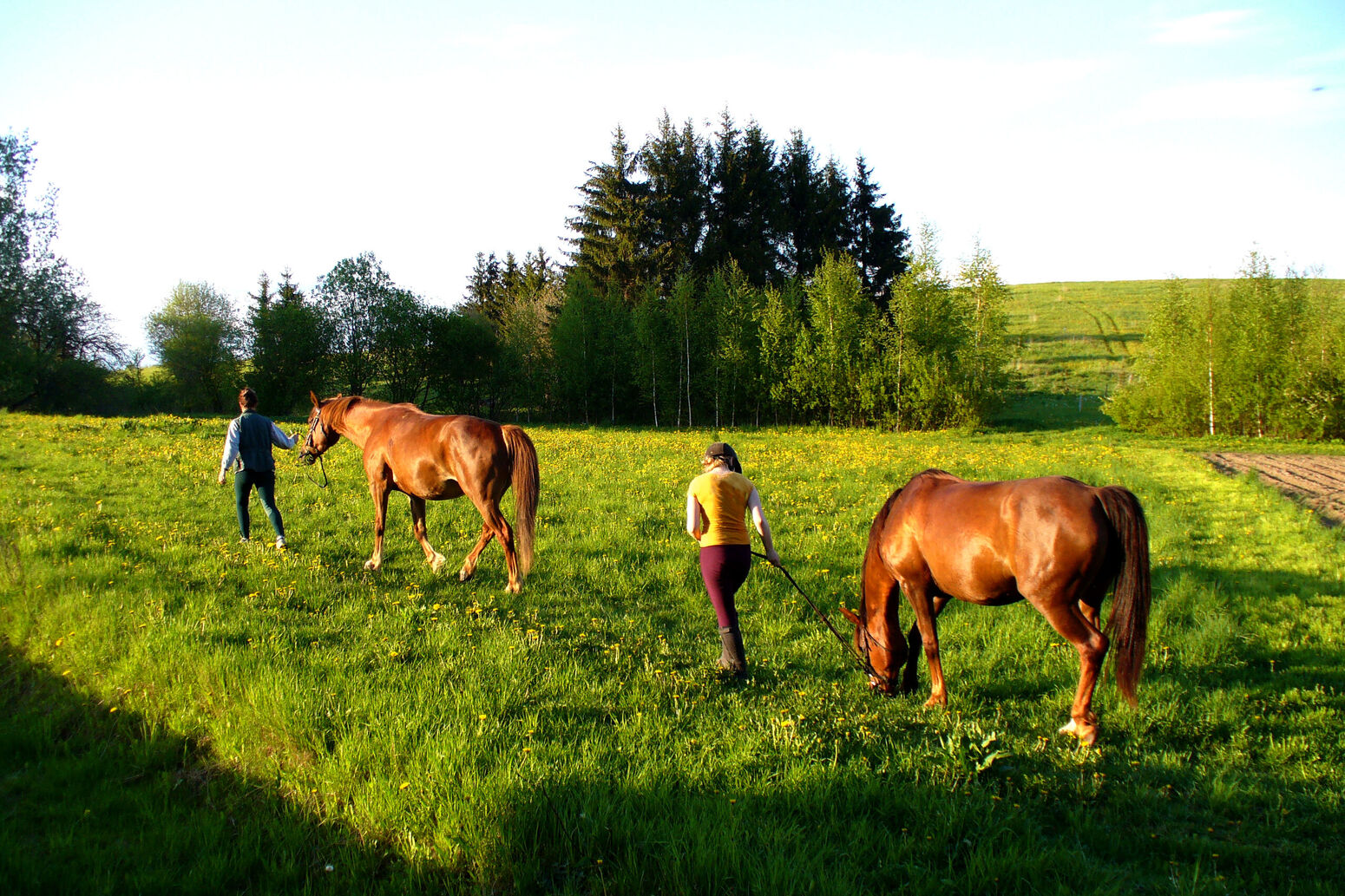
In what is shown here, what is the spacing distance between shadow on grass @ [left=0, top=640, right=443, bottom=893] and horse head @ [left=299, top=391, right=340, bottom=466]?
5872mm

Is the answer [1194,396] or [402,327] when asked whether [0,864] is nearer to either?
[1194,396]

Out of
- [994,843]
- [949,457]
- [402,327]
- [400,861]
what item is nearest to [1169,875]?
[994,843]

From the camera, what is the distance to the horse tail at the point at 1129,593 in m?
4.81

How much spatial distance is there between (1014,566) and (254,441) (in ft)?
30.4

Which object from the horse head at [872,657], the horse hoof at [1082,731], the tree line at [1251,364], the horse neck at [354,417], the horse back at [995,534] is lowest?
the horse hoof at [1082,731]

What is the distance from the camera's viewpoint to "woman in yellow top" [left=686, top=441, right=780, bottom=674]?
5672 millimetres

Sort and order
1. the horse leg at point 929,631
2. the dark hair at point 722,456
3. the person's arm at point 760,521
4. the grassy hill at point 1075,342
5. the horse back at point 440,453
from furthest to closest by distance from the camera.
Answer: the grassy hill at point 1075,342
the horse back at point 440,453
the dark hair at point 722,456
the person's arm at point 760,521
the horse leg at point 929,631

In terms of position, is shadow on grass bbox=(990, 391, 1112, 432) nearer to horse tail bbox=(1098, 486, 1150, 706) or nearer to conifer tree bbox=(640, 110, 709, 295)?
conifer tree bbox=(640, 110, 709, 295)

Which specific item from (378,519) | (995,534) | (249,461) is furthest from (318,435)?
(995,534)

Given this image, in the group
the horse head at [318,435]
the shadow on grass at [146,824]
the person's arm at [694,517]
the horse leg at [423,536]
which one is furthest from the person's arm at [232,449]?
the person's arm at [694,517]

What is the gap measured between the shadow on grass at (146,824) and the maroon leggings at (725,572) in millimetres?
2933

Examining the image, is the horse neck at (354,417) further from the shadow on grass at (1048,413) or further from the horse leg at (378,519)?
the shadow on grass at (1048,413)

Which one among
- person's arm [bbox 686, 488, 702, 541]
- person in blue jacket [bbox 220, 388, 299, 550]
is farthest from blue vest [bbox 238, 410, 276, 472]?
person's arm [bbox 686, 488, 702, 541]

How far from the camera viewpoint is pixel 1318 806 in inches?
155
